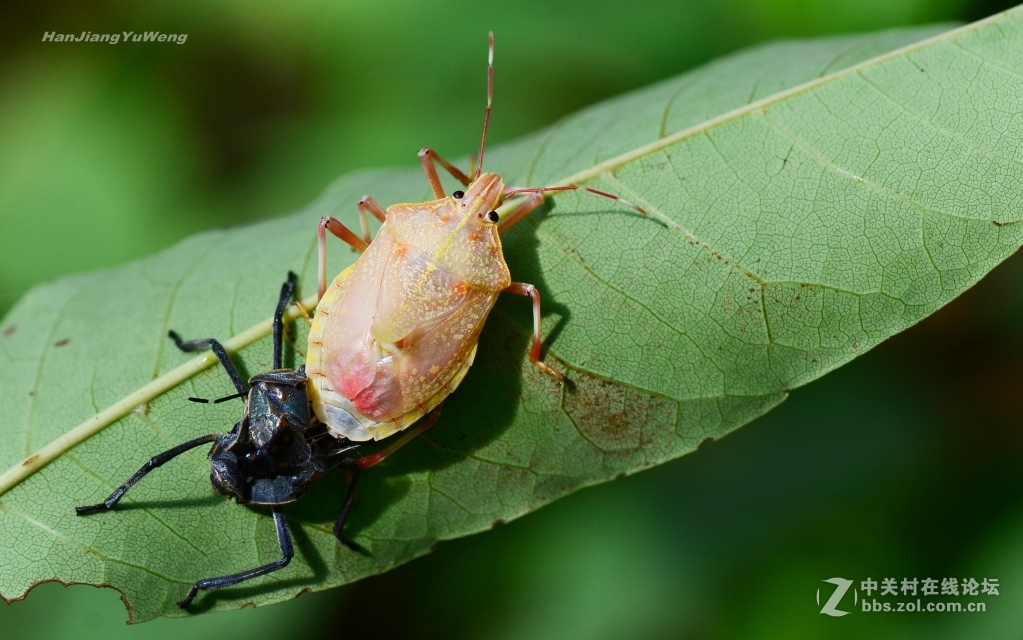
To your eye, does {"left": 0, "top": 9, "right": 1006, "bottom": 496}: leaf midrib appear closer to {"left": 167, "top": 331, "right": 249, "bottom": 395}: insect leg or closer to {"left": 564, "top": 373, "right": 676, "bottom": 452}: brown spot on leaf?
{"left": 167, "top": 331, "right": 249, "bottom": 395}: insect leg

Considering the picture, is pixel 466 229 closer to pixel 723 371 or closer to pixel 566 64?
pixel 723 371

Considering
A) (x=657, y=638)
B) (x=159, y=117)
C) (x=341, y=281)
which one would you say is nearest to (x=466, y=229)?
(x=341, y=281)

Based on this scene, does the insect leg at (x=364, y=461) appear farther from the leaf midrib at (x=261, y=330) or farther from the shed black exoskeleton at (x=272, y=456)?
the leaf midrib at (x=261, y=330)

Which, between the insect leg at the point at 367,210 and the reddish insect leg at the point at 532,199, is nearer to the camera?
the reddish insect leg at the point at 532,199

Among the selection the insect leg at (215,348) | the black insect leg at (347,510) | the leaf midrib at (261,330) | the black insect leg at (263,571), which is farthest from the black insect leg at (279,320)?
the black insect leg at (263,571)

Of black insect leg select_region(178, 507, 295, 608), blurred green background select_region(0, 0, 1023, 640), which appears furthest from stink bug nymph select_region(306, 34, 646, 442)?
A: blurred green background select_region(0, 0, 1023, 640)

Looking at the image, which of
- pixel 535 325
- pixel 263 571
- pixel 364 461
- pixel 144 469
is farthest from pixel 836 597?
pixel 144 469
